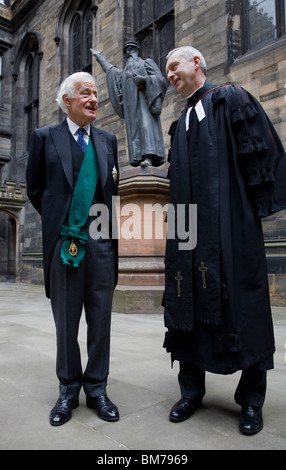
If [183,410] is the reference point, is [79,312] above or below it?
above

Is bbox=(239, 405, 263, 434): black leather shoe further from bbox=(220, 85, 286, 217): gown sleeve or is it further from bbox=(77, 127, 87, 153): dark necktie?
bbox=(77, 127, 87, 153): dark necktie

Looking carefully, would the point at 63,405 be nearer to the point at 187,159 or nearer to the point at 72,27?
the point at 187,159

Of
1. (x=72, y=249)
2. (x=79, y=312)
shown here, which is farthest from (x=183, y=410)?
(x=72, y=249)

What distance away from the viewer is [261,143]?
1732mm

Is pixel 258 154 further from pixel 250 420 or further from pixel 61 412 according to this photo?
pixel 61 412

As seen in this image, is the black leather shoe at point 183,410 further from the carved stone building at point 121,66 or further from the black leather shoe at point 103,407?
the carved stone building at point 121,66

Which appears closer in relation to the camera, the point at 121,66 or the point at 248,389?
the point at 248,389

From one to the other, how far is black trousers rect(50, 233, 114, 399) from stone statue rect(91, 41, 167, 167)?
425 centimetres

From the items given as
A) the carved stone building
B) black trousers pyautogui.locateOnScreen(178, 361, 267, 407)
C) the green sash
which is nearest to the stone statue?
the carved stone building

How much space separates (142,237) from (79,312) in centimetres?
384

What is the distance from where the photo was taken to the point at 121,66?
1059 centimetres

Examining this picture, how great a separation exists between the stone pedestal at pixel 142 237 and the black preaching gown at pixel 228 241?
11.7 ft

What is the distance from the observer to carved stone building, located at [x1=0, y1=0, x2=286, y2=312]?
19.1 ft

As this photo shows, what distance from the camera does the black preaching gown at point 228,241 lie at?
5.65ft
